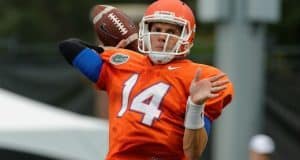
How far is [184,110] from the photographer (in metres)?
3.04

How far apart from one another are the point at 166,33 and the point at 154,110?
23cm

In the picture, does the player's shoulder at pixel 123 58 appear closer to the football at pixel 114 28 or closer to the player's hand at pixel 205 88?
the football at pixel 114 28

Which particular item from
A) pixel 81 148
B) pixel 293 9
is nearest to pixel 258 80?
pixel 81 148

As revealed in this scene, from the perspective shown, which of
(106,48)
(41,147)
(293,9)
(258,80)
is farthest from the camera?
(293,9)

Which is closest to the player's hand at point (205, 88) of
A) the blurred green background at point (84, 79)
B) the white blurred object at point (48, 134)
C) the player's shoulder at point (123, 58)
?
the player's shoulder at point (123, 58)

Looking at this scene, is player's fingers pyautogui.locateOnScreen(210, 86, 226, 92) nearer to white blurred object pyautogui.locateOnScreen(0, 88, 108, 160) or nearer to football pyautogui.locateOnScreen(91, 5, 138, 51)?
football pyautogui.locateOnScreen(91, 5, 138, 51)

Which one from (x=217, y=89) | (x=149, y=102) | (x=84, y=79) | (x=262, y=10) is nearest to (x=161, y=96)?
(x=149, y=102)

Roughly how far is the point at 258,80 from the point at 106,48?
376cm

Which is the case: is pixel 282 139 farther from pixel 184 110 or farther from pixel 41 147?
pixel 184 110

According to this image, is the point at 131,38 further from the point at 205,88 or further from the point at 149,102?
the point at 205,88

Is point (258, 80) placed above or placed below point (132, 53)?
below

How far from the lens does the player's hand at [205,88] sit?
2826 millimetres

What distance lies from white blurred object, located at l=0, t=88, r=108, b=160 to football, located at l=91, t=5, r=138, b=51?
1.18 m

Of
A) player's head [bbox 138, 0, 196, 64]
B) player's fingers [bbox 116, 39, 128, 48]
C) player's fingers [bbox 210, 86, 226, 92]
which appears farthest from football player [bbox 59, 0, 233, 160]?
player's fingers [bbox 116, 39, 128, 48]
